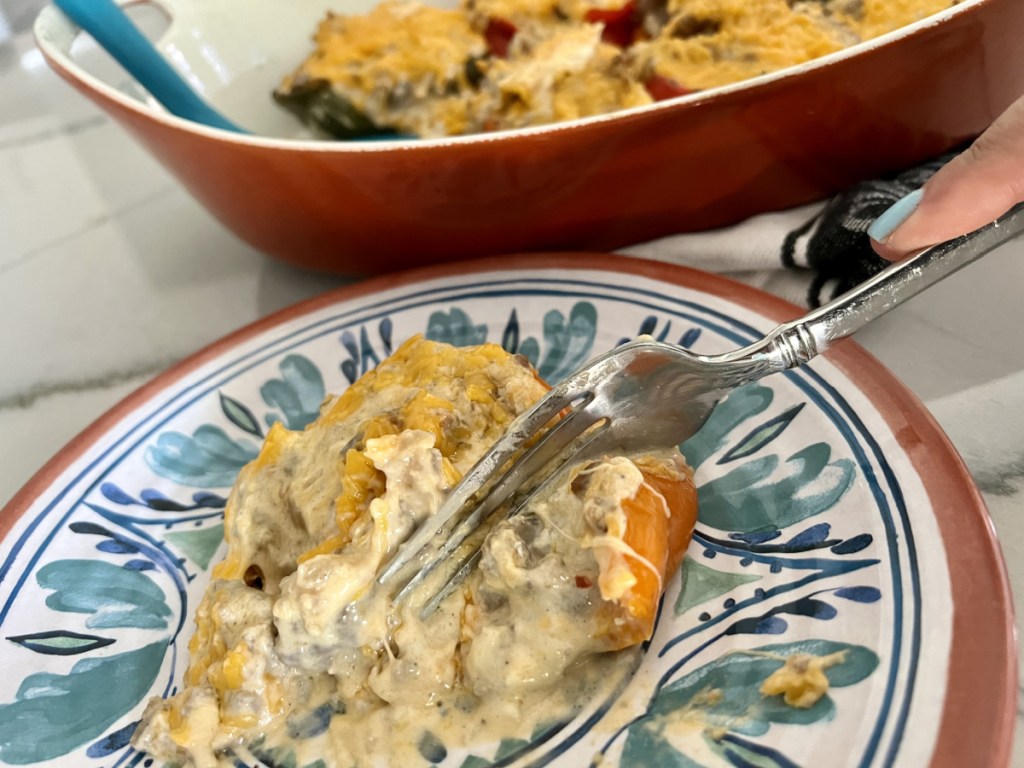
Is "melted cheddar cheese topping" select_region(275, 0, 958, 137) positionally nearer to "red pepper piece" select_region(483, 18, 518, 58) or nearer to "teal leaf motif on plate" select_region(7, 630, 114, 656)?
"red pepper piece" select_region(483, 18, 518, 58)

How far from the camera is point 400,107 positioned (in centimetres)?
140

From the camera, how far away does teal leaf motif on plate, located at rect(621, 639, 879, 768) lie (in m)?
0.64

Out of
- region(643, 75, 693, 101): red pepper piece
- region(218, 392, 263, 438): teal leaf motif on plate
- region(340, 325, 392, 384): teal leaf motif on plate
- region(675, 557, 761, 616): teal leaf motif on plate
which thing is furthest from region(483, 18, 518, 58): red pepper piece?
region(675, 557, 761, 616): teal leaf motif on plate

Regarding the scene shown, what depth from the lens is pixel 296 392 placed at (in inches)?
43.7

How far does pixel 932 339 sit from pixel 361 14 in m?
1.13

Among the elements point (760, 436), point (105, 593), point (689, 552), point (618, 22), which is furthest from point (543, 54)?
point (105, 593)

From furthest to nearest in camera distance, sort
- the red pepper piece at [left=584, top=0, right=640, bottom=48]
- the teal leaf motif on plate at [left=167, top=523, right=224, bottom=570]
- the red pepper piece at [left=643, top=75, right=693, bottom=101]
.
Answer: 1. the red pepper piece at [left=584, top=0, right=640, bottom=48]
2. the red pepper piece at [left=643, top=75, right=693, bottom=101]
3. the teal leaf motif on plate at [left=167, top=523, right=224, bottom=570]

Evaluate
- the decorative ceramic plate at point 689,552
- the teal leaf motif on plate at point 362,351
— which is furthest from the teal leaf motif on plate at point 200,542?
the teal leaf motif on plate at point 362,351

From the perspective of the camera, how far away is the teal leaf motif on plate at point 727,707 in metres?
0.64

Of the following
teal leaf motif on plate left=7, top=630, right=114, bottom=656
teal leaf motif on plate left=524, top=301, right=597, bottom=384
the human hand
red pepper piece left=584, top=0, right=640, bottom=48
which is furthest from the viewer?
red pepper piece left=584, top=0, right=640, bottom=48

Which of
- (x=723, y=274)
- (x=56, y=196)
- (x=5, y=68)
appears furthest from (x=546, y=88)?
(x=5, y=68)

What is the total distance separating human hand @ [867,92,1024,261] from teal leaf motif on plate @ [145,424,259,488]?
2.47ft

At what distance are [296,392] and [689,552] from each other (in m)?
0.55

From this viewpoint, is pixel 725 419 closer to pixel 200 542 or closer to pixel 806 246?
pixel 806 246
